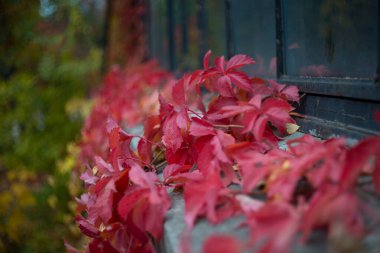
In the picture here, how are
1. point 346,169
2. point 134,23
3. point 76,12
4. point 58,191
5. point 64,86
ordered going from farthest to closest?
point 76,12 → point 134,23 → point 64,86 → point 58,191 → point 346,169

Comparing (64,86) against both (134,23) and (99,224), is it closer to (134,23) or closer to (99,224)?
(134,23)

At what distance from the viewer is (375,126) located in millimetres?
1050

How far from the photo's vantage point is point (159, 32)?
5250 mm

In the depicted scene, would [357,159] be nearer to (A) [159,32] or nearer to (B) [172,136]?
(B) [172,136]

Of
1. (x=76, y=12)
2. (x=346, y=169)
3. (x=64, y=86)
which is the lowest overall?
(x=64, y=86)

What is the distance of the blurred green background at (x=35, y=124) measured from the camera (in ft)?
11.8

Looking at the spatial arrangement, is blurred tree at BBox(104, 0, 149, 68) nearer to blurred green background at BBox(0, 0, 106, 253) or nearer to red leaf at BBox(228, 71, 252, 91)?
blurred green background at BBox(0, 0, 106, 253)

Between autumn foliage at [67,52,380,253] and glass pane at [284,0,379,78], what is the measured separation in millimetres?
147

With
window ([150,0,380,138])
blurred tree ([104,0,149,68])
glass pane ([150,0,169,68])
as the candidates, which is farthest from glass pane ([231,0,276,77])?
blurred tree ([104,0,149,68])

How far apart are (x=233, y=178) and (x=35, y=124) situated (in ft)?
14.6

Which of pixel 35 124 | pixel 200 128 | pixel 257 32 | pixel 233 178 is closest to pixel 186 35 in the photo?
pixel 257 32

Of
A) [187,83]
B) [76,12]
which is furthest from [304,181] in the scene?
[76,12]

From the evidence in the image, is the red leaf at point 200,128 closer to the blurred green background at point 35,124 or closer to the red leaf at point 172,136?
the red leaf at point 172,136

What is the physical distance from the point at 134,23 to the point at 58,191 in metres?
3.18
